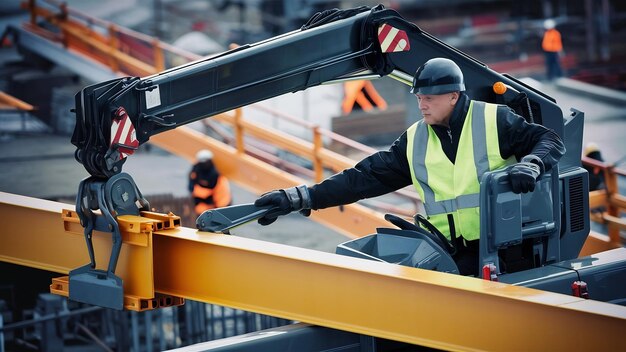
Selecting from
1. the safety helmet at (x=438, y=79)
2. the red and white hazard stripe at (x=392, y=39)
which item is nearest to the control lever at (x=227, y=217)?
the safety helmet at (x=438, y=79)

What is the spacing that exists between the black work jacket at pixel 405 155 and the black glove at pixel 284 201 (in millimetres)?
92

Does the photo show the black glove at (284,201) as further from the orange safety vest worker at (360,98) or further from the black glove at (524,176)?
the orange safety vest worker at (360,98)

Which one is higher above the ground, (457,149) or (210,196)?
(457,149)

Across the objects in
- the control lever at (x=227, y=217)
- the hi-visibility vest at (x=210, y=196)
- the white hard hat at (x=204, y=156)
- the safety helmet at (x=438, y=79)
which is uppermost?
the safety helmet at (x=438, y=79)

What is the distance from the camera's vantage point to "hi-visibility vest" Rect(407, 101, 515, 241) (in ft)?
20.7

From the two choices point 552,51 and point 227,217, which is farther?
point 552,51

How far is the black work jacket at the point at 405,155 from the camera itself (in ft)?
20.6

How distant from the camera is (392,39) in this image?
702 centimetres

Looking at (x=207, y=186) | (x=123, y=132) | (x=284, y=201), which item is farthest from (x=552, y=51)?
(x=123, y=132)

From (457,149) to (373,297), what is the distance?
1273 millimetres

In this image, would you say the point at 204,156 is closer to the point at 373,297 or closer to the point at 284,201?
the point at 284,201

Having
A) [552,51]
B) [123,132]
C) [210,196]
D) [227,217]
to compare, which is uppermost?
[123,132]

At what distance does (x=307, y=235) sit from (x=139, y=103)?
34.2 feet

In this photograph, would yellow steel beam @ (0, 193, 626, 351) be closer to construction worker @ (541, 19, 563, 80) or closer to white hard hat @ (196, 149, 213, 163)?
white hard hat @ (196, 149, 213, 163)
